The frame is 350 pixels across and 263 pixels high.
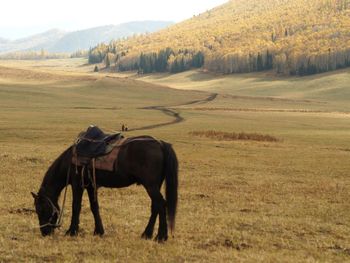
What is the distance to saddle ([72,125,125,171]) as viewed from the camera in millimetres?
13547

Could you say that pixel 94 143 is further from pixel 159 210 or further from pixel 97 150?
pixel 159 210

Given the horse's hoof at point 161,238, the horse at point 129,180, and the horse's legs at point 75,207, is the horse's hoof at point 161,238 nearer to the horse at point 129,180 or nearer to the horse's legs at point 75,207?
the horse at point 129,180

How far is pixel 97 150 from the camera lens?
1367 centimetres

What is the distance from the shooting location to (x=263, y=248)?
13.2 m

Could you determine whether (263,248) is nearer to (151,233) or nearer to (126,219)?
(151,233)

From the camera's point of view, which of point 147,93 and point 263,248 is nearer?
point 263,248

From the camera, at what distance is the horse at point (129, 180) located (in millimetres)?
13172

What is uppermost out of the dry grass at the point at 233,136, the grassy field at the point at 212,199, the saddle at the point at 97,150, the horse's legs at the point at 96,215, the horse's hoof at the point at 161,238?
the saddle at the point at 97,150

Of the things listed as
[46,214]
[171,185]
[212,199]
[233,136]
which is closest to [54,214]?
[46,214]

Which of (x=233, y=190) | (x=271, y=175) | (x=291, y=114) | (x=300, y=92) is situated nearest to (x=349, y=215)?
(x=233, y=190)

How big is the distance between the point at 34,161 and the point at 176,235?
1726cm

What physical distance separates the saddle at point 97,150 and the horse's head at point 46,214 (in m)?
1.35

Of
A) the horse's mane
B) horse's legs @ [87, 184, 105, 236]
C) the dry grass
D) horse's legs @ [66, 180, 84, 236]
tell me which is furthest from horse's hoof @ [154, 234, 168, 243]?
the dry grass

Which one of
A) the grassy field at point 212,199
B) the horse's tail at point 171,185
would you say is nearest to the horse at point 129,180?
the horse's tail at point 171,185
